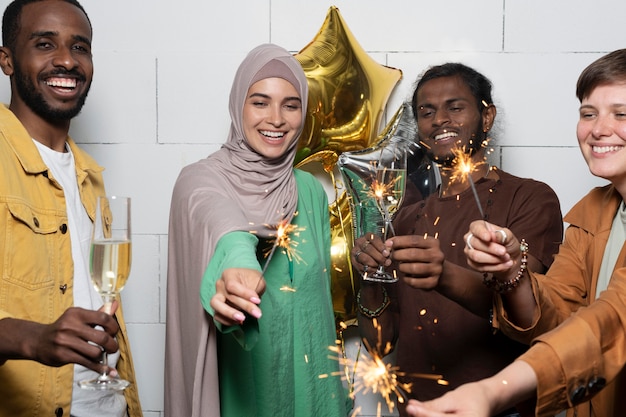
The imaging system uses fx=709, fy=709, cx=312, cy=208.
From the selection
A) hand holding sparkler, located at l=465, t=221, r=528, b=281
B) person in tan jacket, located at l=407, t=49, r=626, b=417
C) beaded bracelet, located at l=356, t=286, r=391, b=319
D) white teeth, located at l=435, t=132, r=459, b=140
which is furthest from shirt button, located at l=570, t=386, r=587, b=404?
white teeth, located at l=435, t=132, r=459, b=140

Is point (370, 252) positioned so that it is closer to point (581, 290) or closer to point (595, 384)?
point (581, 290)

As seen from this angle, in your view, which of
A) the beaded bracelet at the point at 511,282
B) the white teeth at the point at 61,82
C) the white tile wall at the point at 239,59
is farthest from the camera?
the white tile wall at the point at 239,59

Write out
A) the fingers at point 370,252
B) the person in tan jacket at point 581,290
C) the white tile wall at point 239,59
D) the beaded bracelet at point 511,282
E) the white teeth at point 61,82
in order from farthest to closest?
the white tile wall at point 239,59 → the white teeth at point 61,82 → the fingers at point 370,252 → the beaded bracelet at point 511,282 → the person in tan jacket at point 581,290

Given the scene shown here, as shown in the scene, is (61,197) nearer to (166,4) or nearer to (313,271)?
(313,271)

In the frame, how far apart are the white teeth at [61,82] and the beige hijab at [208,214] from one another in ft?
1.04

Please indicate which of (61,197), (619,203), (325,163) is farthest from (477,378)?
(61,197)

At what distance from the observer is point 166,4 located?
6.82 feet

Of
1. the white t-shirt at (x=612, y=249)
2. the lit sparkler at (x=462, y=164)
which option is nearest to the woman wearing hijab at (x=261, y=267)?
the lit sparkler at (x=462, y=164)

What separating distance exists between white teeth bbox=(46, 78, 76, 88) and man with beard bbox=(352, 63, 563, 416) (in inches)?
29.2

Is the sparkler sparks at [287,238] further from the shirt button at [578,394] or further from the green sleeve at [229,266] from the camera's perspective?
the shirt button at [578,394]

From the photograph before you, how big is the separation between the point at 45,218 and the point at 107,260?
1.53ft

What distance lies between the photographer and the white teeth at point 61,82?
1.57m

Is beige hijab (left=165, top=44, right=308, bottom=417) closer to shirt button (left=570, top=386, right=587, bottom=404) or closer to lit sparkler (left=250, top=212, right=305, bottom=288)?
lit sparkler (left=250, top=212, right=305, bottom=288)

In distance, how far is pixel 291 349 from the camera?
5.03 feet
